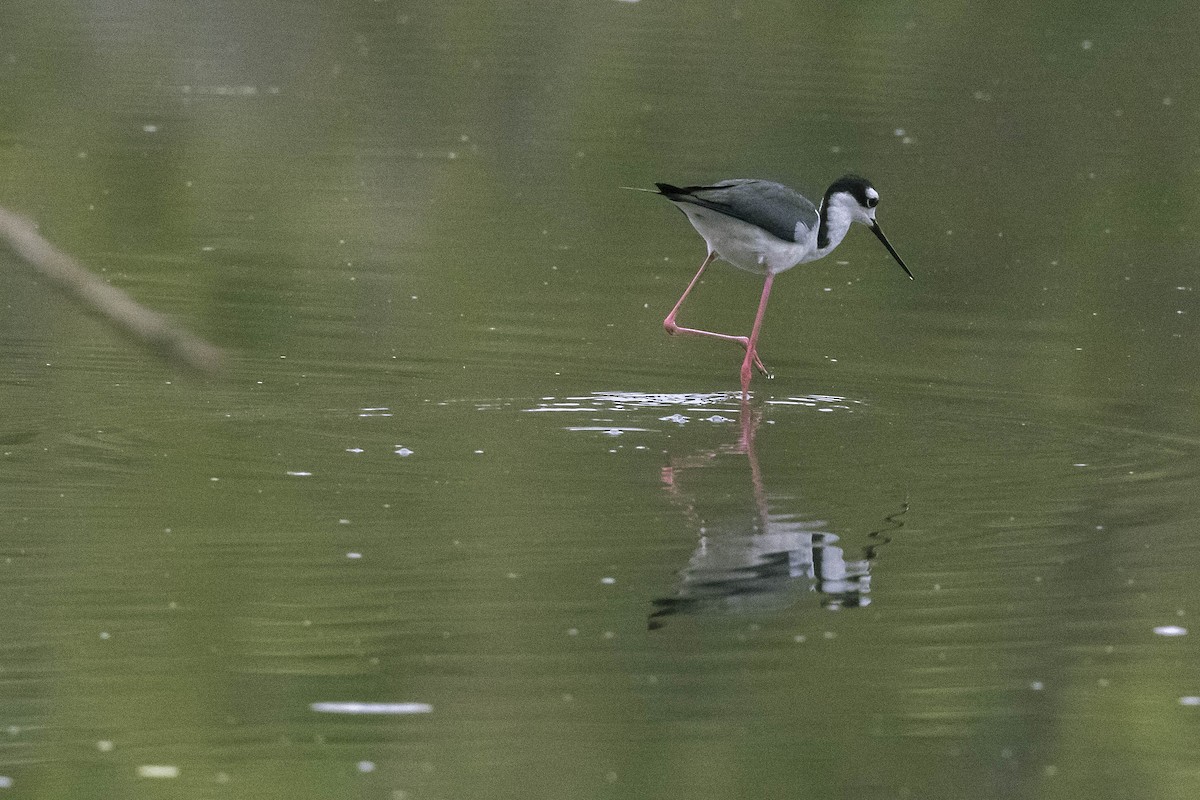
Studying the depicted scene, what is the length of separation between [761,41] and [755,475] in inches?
605

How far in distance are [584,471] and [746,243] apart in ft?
8.09

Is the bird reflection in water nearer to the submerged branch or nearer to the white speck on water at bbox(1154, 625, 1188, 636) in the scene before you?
the white speck on water at bbox(1154, 625, 1188, 636)

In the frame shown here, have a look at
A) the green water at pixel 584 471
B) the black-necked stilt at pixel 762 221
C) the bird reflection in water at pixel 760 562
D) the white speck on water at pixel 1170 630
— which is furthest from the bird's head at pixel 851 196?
the white speck on water at pixel 1170 630

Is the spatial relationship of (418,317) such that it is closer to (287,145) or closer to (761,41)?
(287,145)

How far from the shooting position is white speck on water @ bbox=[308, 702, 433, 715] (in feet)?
17.3

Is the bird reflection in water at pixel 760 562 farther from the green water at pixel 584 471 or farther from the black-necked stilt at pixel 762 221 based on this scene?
the black-necked stilt at pixel 762 221

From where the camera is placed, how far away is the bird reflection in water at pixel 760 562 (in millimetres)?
6266

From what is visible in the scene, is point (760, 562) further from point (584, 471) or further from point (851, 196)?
point (851, 196)

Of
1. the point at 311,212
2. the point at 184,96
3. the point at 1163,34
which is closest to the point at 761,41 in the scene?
the point at 1163,34

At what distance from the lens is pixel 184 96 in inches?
696

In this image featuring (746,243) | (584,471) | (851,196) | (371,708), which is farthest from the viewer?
(851,196)

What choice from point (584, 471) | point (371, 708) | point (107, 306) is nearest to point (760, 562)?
point (584, 471)

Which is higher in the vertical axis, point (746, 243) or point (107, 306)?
point (746, 243)

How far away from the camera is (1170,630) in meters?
6.25
